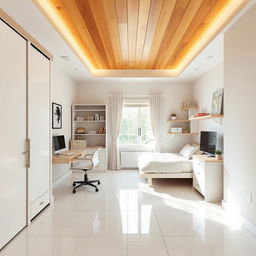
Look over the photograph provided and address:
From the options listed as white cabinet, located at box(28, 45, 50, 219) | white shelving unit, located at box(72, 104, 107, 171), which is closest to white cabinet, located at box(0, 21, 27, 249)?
white cabinet, located at box(28, 45, 50, 219)

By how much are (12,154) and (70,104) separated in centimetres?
316

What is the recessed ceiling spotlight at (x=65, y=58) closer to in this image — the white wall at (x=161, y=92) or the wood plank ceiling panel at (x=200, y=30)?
the white wall at (x=161, y=92)

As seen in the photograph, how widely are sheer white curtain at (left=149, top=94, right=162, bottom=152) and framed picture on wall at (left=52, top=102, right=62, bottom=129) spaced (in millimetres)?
2564

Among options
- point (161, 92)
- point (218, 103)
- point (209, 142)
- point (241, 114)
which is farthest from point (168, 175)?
point (161, 92)

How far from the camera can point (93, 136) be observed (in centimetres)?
563

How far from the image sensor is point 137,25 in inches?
114

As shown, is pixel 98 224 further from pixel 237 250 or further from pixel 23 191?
pixel 237 250

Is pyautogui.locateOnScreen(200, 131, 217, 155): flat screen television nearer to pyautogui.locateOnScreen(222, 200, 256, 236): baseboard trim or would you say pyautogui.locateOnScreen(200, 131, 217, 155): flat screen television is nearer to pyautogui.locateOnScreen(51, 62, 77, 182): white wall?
pyautogui.locateOnScreen(222, 200, 256, 236): baseboard trim

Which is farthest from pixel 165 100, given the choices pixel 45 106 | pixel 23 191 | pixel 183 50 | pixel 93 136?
pixel 23 191

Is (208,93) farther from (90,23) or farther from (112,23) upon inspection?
(90,23)

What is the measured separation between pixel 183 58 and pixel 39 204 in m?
4.01

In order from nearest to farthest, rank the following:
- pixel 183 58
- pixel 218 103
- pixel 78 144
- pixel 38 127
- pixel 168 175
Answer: pixel 38 127 → pixel 218 103 → pixel 168 175 → pixel 183 58 → pixel 78 144

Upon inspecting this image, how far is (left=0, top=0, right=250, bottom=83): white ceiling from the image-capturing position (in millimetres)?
2189

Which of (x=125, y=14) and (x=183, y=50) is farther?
(x=183, y=50)
